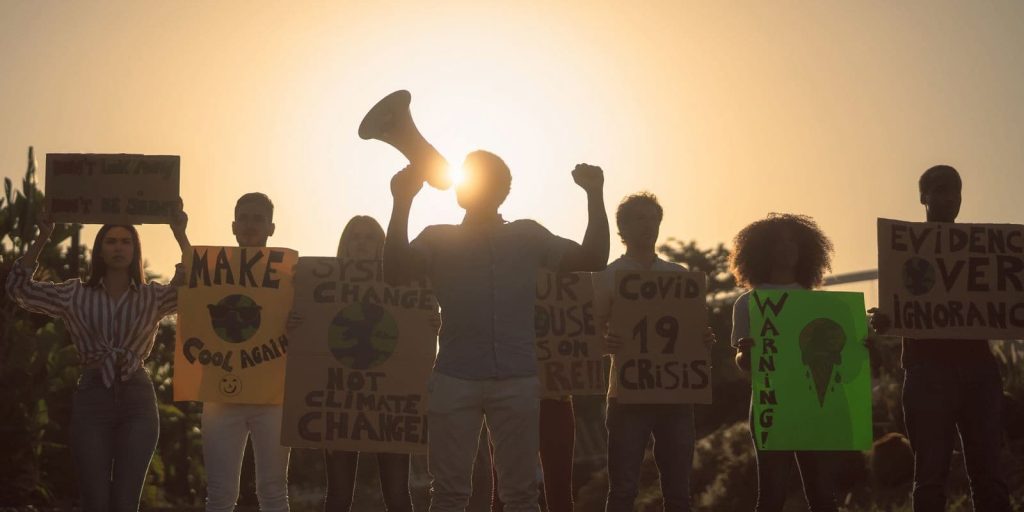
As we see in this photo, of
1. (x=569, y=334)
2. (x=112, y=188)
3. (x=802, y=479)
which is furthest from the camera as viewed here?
(x=569, y=334)

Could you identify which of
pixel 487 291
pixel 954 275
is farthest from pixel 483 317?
pixel 954 275

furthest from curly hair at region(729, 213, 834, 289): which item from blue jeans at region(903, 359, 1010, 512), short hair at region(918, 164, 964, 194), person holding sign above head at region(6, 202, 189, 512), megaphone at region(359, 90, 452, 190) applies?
person holding sign above head at region(6, 202, 189, 512)

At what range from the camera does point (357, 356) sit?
850cm

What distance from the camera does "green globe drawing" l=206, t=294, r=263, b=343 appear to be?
860 cm

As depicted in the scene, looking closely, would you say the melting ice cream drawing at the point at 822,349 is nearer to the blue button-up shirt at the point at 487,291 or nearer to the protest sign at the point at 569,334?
the protest sign at the point at 569,334

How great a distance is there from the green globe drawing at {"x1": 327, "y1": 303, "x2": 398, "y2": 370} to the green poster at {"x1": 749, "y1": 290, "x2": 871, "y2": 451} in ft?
7.72

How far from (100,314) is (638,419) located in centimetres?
334

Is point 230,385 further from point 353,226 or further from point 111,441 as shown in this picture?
point 353,226

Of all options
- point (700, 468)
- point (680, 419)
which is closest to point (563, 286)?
point (680, 419)

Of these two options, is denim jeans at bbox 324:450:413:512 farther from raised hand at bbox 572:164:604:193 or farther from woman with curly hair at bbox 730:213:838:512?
raised hand at bbox 572:164:604:193

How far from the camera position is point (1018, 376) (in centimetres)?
1401

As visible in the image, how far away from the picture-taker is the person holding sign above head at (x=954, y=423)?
7.63 metres

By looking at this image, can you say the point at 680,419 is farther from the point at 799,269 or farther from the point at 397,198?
the point at 397,198

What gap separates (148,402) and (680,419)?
3.21 meters
